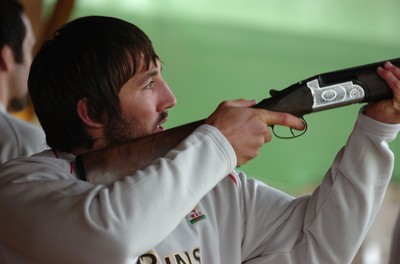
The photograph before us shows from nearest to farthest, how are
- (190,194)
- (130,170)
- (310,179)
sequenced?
(190,194), (130,170), (310,179)

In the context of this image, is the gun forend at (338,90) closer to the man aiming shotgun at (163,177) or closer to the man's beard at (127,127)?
the man aiming shotgun at (163,177)

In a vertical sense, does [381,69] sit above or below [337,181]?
above

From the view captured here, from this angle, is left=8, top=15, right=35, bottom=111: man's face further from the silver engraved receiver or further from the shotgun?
the silver engraved receiver

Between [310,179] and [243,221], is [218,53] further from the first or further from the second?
[243,221]

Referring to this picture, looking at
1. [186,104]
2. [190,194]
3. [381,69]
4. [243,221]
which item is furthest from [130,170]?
[186,104]

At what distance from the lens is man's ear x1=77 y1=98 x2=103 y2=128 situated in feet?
6.96

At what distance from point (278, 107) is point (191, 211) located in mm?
365

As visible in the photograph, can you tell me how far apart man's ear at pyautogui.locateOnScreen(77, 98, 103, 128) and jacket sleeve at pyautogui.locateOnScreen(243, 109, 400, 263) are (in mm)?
509

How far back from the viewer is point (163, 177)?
1.72 metres

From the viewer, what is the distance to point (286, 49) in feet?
17.1

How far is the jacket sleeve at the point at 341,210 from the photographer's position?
2043mm

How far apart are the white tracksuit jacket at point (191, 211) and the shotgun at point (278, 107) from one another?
7 centimetres

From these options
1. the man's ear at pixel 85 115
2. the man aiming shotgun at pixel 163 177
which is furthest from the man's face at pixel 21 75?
the man's ear at pixel 85 115

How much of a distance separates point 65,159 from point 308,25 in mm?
3375
